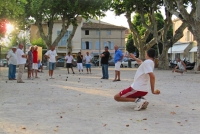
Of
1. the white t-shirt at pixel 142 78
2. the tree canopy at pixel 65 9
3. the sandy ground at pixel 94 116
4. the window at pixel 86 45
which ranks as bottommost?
the sandy ground at pixel 94 116

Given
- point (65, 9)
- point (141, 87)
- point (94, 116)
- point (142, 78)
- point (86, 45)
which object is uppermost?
point (65, 9)

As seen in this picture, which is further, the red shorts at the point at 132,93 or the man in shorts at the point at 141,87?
the red shorts at the point at 132,93

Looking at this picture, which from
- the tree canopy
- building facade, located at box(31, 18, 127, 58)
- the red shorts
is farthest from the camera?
building facade, located at box(31, 18, 127, 58)

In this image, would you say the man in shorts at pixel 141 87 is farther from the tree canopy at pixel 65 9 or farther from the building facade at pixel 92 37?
the building facade at pixel 92 37

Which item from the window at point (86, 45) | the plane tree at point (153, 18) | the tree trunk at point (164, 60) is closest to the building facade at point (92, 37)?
the window at point (86, 45)

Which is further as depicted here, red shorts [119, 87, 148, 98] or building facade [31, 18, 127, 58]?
building facade [31, 18, 127, 58]

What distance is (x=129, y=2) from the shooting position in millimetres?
35250

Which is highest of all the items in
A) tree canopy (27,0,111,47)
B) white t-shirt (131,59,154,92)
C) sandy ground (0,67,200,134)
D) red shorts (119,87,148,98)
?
tree canopy (27,0,111,47)

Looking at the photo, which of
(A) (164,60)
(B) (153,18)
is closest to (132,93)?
(A) (164,60)

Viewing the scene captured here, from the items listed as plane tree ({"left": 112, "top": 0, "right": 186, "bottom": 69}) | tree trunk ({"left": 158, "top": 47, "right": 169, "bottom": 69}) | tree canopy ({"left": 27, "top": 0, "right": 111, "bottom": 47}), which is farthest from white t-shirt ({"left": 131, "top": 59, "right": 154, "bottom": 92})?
tree trunk ({"left": 158, "top": 47, "right": 169, "bottom": 69})

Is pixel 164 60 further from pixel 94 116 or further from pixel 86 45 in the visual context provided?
pixel 86 45

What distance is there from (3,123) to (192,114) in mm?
4015

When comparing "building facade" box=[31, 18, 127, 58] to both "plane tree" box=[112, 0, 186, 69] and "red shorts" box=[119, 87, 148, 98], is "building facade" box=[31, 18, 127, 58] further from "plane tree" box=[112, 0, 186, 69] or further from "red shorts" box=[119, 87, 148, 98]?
A: "red shorts" box=[119, 87, 148, 98]

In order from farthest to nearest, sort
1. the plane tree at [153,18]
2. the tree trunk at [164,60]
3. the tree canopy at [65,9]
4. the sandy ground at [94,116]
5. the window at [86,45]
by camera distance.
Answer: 1. the window at [86,45]
2. the tree trunk at [164,60]
3. the plane tree at [153,18]
4. the tree canopy at [65,9]
5. the sandy ground at [94,116]
